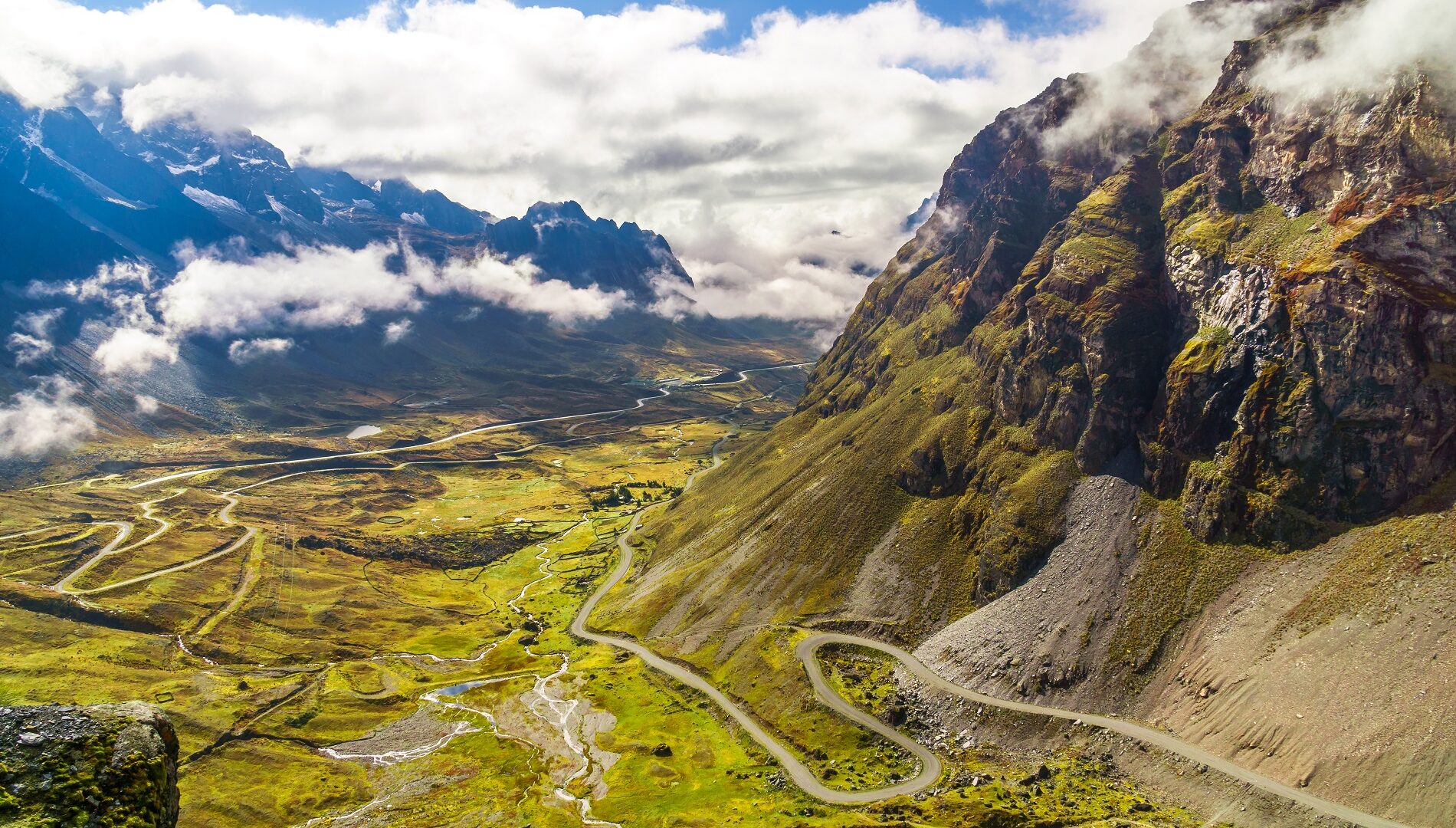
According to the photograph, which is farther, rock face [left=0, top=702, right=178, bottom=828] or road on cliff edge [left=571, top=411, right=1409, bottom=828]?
road on cliff edge [left=571, top=411, right=1409, bottom=828]

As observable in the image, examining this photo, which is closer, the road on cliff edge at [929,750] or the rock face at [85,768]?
the rock face at [85,768]

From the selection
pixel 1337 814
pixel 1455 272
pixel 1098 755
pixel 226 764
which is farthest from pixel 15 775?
pixel 1455 272

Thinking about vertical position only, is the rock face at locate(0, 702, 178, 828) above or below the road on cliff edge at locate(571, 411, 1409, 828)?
above

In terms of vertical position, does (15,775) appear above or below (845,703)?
above

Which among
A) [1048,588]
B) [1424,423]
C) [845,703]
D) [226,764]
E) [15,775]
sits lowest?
[226,764]

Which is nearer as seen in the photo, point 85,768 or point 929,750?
point 85,768

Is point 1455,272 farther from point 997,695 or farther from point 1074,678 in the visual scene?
point 997,695

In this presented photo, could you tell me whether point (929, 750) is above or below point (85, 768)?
below

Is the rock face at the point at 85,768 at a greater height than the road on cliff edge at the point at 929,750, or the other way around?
the rock face at the point at 85,768
